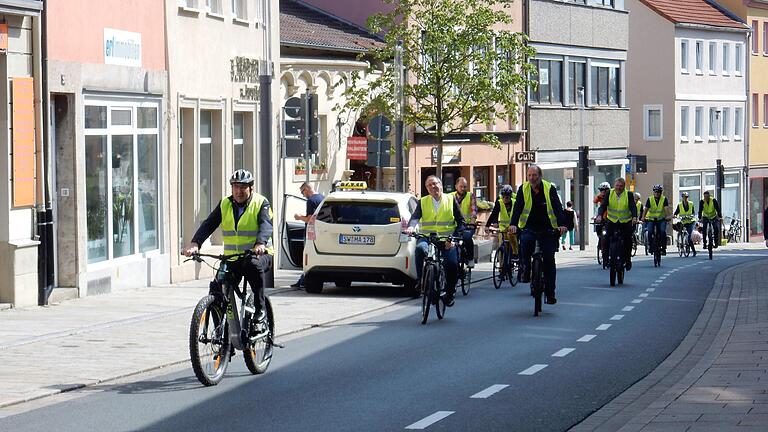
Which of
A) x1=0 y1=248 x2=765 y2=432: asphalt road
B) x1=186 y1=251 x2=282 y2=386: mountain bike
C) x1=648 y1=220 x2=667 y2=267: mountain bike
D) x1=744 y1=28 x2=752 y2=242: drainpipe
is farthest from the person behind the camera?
x1=744 y1=28 x2=752 y2=242: drainpipe

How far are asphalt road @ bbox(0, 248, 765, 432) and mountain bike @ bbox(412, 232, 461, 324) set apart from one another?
0.78ft

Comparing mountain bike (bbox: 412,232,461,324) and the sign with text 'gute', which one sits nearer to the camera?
mountain bike (bbox: 412,232,461,324)

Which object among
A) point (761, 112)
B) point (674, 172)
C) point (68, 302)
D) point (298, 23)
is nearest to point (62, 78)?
point (68, 302)

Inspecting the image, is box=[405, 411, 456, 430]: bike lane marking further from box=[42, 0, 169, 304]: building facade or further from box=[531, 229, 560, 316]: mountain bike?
box=[42, 0, 169, 304]: building facade

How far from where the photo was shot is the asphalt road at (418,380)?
35.7 feet

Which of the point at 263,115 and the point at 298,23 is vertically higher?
the point at 298,23

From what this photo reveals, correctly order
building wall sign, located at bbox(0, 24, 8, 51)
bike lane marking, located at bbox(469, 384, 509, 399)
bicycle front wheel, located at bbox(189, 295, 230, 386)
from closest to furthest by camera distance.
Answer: bike lane marking, located at bbox(469, 384, 509, 399)
bicycle front wheel, located at bbox(189, 295, 230, 386)
building wall sign, located at bbox(0, 24, 8, 51)

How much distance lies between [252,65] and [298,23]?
28.9 ft

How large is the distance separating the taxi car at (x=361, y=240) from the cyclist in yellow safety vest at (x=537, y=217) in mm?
3463

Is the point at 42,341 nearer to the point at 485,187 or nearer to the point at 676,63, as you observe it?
the point at 485,187

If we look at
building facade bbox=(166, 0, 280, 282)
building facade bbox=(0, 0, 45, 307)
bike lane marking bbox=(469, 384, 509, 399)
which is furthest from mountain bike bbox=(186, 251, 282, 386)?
building facade bbox=(166, 0, 280, 282)

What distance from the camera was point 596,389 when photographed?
41.3ft

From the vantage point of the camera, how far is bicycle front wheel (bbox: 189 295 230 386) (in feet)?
40.7

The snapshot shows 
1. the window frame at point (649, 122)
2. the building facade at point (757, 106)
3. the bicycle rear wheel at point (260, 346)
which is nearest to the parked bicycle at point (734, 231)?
the building facade at point (757, 106)
